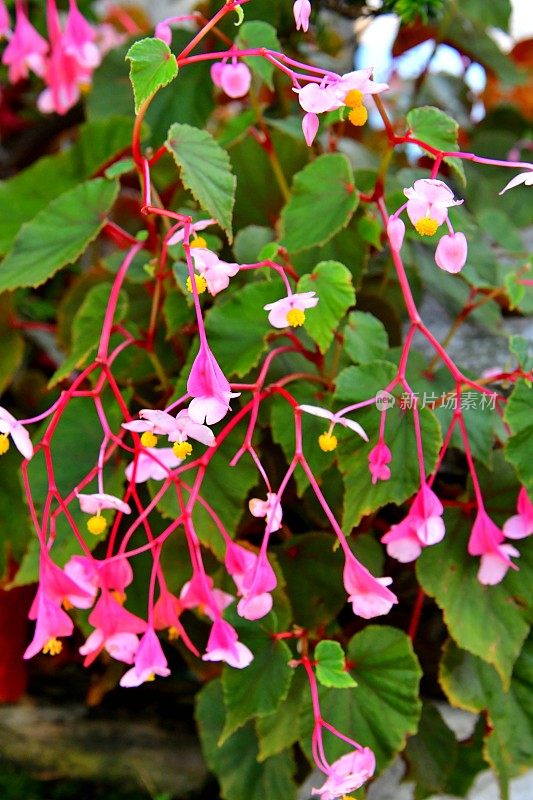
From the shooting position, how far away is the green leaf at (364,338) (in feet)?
2.26

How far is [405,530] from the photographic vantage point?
63 cm

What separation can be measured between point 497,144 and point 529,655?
0.77 metres

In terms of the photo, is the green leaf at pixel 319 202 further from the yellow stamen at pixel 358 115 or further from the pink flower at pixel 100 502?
the pink flower at pixel 100 502

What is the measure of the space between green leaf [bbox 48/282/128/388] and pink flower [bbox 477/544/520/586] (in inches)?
14.8

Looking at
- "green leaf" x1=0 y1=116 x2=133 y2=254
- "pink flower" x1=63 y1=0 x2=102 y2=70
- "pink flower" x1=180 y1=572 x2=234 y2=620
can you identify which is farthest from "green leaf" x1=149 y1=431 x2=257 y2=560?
"pink flower" x1=63 y1=0 x2=102 y2=70

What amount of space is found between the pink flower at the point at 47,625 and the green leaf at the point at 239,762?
0.25 metres

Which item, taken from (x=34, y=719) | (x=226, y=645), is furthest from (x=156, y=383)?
(x=34, y=719)

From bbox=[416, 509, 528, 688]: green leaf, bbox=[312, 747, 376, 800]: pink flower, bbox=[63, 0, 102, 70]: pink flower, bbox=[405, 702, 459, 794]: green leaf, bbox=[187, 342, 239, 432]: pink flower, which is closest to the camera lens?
bbox=[187, 342, 239, 432]: pink flower

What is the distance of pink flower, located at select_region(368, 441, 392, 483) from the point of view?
61cm

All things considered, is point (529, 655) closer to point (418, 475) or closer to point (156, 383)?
point (418, 475)

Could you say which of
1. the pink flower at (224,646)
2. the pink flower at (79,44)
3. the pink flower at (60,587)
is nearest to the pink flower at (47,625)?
the pink flower at (60,587)

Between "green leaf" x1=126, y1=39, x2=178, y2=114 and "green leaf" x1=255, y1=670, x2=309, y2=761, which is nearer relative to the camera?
"green leaf" x1=126, y1=39, x2=178, y2=114

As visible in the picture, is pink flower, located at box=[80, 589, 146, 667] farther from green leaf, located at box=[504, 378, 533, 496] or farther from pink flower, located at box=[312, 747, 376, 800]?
green leaf, located at box=[504, 378, 533, 496]

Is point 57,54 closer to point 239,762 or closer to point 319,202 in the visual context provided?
point 319,202
